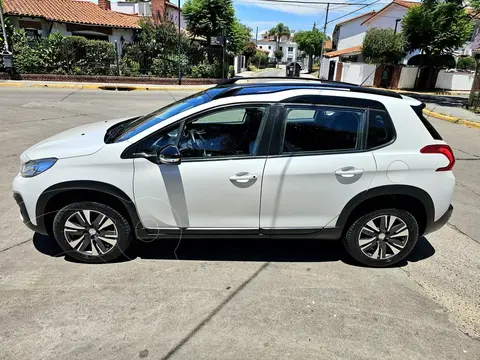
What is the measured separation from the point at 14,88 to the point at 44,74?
2943 mm

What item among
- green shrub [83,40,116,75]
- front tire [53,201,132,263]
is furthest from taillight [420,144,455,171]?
green shrub [83,40,116,75]

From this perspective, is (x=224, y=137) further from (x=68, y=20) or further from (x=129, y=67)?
(x=68, y=20)

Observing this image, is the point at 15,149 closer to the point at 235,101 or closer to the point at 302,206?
the point at 235,101

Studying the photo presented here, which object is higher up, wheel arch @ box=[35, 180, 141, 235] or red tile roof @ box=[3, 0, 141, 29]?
red tile roof @ box=[3, 0, 141, 29]

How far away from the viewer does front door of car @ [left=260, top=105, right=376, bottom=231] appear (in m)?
3.21

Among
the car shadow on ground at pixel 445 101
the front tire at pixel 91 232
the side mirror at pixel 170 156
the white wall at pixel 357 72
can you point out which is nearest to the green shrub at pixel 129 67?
the car shadow on ground at pixel 445 101

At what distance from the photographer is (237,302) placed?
3021 mm

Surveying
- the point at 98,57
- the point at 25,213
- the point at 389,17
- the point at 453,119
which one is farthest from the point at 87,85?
the point at 389,17

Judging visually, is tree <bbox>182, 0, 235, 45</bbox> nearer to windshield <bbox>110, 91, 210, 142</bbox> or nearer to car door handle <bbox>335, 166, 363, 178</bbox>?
windshield <bbox>110, 91, 210, 142</bbox>

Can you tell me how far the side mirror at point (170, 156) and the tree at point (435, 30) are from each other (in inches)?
978

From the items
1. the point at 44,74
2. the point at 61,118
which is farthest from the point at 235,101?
the point at 44,74

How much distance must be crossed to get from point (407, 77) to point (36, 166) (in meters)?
29.4

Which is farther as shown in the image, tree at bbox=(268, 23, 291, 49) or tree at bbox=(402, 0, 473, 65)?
tree at bbox=(268, 23, 291, 49)

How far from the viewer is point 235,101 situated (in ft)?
10.6
